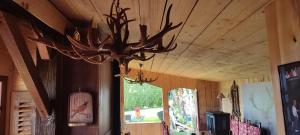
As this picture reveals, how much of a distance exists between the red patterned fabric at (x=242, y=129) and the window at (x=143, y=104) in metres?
3.25

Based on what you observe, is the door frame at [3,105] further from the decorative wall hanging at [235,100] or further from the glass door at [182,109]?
the glass door at [182,109]

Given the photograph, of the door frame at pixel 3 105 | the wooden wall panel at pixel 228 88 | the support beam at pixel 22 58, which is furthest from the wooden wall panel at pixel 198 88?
the support beam at pixel 22 58

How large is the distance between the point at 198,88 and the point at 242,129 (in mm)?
3289

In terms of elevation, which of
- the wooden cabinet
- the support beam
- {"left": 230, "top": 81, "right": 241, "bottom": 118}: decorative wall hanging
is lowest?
the wooden cabinet

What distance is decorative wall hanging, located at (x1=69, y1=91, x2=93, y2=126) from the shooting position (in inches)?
84.4

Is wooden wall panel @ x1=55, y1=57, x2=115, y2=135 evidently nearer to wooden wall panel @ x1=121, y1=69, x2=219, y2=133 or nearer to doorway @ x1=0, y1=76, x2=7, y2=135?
doorway @ x1=0, y1=76, x2=7, y2=135

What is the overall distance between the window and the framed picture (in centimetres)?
717

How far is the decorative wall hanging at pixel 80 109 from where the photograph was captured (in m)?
2.14

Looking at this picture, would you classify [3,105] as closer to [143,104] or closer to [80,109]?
[80,109]

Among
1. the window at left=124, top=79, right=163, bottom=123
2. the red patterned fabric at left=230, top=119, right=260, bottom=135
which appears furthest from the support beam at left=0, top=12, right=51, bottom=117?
the window at left=124, top=79, right=163, bottom=123

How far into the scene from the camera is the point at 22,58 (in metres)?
1.83

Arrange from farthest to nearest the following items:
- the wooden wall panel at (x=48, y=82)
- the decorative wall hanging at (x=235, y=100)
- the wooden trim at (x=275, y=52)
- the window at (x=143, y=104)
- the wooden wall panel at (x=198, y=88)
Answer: the window at (x=143, y=104)
the wooden wall panel at (x=198, y=88)
the decorative wall hanging at (x=235, y=100)
the wooden wall panel at (x=48, y=82)
the wooden trim at (x=275, y=52)

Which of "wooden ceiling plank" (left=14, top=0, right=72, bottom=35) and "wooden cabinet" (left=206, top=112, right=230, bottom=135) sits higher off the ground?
"wooden ceiling plank" (left=14, top=0, right=72, bottom=35)

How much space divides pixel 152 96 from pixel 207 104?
1.93 m
